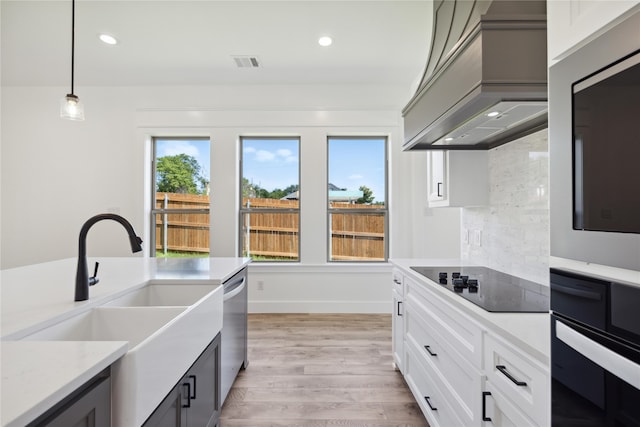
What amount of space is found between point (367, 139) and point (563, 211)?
363cm

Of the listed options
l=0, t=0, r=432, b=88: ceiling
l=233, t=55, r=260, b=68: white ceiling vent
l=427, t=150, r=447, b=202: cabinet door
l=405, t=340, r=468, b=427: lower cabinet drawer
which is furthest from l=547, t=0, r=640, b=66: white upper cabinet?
l=233, t=55, r=260, b=68: white ceiling vent

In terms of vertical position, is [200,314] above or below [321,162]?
below

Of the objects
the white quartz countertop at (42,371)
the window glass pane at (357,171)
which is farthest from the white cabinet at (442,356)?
the window glass pane at (357,171)

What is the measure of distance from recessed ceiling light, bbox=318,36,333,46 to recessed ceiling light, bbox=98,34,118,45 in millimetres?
2032

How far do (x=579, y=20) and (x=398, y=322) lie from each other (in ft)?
6.70

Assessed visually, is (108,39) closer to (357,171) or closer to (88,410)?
(357,171)

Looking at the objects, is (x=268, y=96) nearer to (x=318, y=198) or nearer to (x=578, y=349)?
(x=318, y=198)

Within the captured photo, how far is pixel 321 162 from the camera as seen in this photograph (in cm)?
398

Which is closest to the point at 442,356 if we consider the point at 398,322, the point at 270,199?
the point at 398,322

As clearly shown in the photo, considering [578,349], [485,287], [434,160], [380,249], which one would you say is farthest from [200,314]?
[380,249]

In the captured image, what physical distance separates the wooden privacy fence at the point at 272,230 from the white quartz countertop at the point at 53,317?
5.84ft

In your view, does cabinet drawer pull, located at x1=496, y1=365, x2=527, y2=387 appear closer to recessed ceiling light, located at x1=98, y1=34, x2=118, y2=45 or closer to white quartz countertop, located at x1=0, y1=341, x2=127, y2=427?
white quartz countertop, located at x1=0, y1=341, x2=127, y2=427

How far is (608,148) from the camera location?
59 cm

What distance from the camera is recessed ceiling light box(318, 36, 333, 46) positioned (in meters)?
2.94
